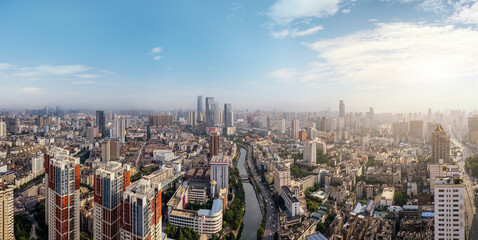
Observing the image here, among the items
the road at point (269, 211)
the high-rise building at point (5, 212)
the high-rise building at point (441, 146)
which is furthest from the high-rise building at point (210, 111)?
the high-rise building at point (5, 212)

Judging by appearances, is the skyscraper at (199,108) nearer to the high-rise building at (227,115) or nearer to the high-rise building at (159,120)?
the high-rise building at (227,115)

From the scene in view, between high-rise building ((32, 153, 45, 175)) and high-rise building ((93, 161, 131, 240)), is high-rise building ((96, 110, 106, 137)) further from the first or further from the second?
high-rise building ((93, 161, 131, 240))

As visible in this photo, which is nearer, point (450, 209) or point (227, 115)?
point (450, 209)

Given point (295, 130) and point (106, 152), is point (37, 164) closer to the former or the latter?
point (106, 152)

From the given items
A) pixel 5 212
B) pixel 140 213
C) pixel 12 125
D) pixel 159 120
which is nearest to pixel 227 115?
pixel 159 120

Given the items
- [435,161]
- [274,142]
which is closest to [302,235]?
[435,161]

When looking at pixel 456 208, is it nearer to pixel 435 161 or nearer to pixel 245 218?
pixel 245 218

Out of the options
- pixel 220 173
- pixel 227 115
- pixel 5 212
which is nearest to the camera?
pixel 5 212
